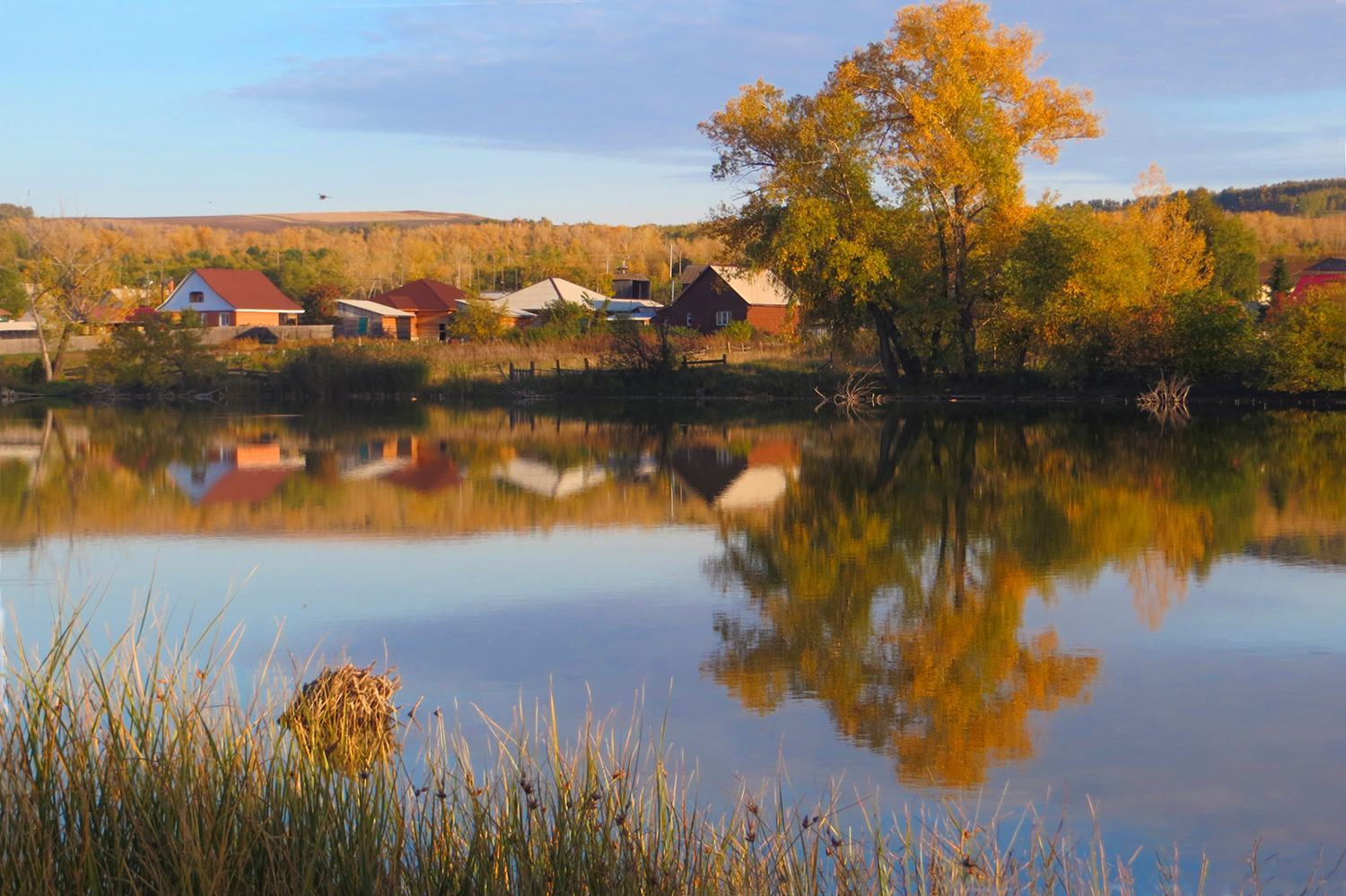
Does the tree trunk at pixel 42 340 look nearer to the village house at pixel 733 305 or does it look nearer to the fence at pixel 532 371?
the fence at pixel 532 371

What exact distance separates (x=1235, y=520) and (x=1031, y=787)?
429 inches

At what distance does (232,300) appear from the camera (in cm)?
9469

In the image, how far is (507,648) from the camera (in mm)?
9656

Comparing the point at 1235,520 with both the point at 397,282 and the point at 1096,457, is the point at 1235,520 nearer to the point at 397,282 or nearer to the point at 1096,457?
the point at 1096,457

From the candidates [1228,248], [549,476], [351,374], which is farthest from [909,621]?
[1228,248]

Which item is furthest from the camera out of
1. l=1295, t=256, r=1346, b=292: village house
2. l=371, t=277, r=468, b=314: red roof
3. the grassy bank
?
l=371, t=277, r=468, b=314: red roof

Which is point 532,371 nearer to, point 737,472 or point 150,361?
point 150,361

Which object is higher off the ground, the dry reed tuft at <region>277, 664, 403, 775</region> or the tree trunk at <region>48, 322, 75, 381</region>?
the tree trunk at <region>48, 322, 75, 381</region>

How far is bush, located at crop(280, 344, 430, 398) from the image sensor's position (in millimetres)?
53250

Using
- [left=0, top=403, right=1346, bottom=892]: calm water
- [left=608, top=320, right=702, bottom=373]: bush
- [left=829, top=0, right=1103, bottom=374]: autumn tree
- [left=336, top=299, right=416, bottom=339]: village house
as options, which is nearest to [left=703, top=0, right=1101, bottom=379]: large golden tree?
[left=829, top=0, right=1103, bottom=374]: autumn tree

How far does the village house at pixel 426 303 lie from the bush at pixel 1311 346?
60.9m

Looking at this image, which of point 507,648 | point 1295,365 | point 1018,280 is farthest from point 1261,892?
point 1295,365

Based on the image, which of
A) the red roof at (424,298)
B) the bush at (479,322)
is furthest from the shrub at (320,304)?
the bush at (479,322)

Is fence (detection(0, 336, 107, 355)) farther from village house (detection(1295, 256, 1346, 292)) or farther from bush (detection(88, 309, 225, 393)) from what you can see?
village house (detection(1295, 256, 1346, 292))
